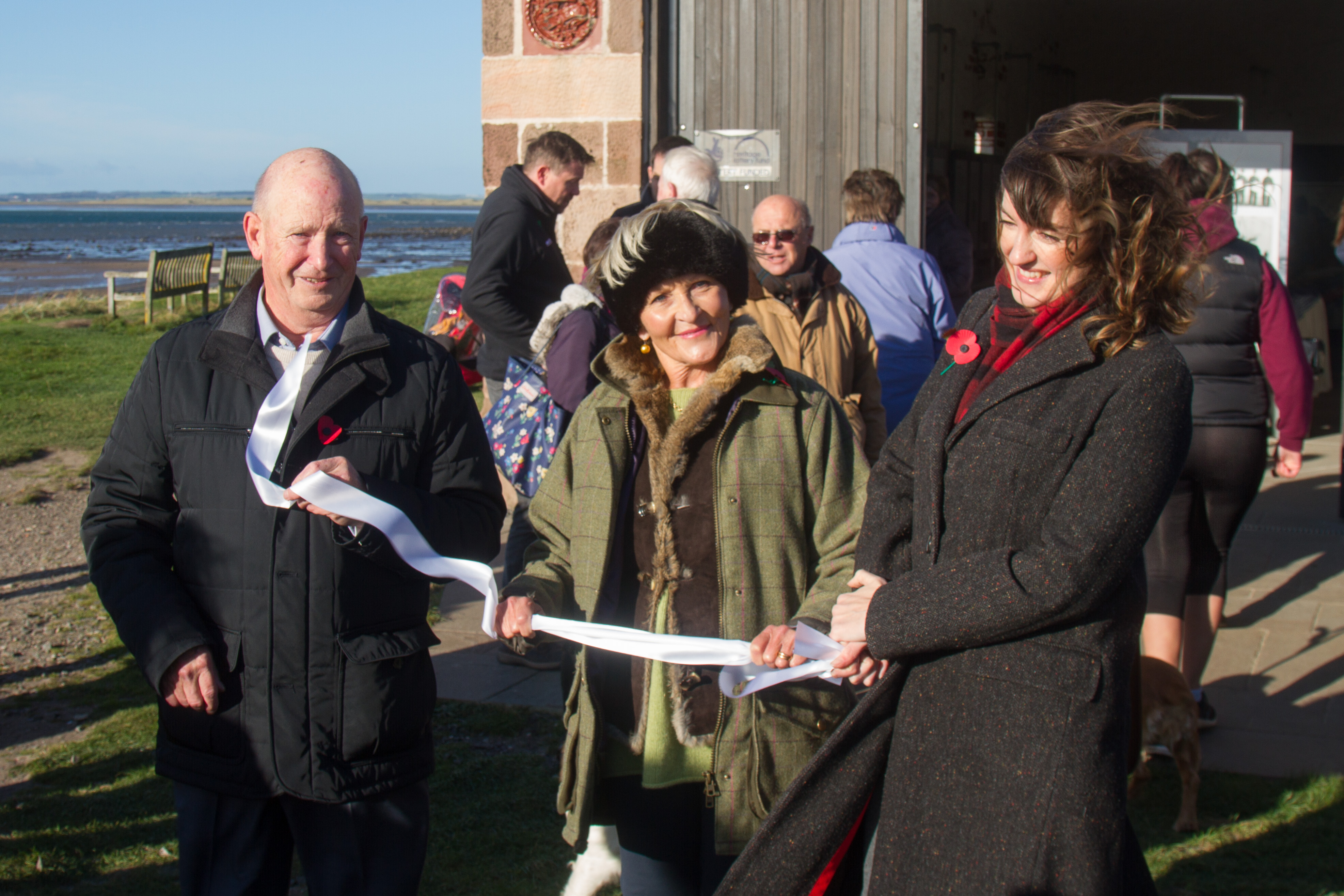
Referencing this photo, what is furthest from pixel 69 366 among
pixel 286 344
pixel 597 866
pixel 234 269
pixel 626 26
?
pixel 286 344

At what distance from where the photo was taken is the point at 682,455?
251 centimetres

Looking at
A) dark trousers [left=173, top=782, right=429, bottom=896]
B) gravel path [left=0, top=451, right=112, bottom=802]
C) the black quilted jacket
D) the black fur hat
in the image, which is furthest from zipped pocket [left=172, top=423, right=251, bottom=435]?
gravel path [left=0, top=451, right=112, bottom=802]

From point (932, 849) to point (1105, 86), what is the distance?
53.7 ft

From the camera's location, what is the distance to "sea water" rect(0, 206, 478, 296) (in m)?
42.6

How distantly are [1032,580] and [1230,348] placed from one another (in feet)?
9.26

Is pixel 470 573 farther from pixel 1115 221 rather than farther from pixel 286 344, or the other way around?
pixel 1115 221

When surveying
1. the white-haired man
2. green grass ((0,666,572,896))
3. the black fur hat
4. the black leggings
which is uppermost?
the white-haired man

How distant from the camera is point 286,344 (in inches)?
94.9

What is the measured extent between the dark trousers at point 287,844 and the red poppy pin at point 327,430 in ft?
2.35

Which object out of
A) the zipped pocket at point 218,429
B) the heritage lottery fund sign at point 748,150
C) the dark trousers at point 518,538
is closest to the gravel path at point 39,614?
the dark trousers at point 518,538

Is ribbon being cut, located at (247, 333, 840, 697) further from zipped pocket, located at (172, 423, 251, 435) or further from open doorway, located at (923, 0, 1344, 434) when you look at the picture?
open doorway, located at (923, 0, 1344, 434)

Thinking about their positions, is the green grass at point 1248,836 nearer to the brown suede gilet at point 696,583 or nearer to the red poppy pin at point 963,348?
the brown suede gilet at point 696,583

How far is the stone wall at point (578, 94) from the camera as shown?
21.3 feet

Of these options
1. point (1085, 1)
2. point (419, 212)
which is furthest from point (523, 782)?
point (419, 212)
